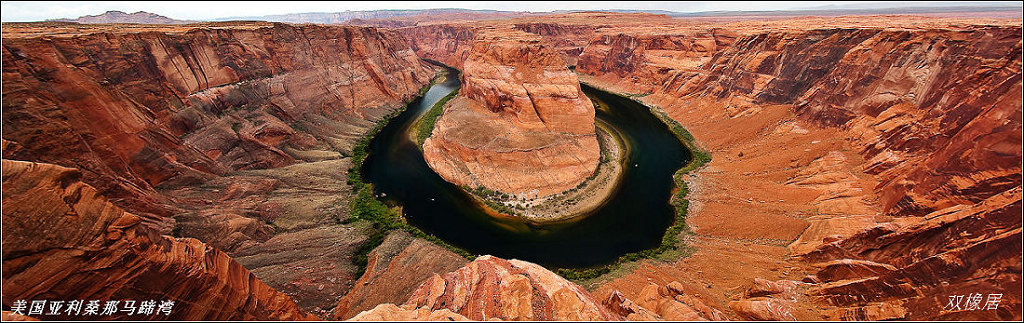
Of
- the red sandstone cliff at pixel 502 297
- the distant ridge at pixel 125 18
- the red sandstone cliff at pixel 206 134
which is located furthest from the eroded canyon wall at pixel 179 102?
the distant ridge at pixel 125 18

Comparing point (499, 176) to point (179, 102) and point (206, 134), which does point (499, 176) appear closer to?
point (206, 134)

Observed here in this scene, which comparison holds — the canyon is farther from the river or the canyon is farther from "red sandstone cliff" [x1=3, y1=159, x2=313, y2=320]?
the river

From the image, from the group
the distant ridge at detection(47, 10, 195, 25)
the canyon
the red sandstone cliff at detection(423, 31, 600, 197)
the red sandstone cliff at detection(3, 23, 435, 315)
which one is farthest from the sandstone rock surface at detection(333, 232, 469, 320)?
the distant ridge at detection(47, 10, 195, 25)

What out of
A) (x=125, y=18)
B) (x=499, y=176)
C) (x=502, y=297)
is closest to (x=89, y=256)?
(x=502, y=297)

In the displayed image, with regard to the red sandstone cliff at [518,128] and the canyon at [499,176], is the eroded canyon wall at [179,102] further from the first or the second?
the red sandstone cliff at [518,128]

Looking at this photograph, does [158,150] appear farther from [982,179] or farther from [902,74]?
[902,74]

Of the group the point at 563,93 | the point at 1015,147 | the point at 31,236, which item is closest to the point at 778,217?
the point at 1015,147
